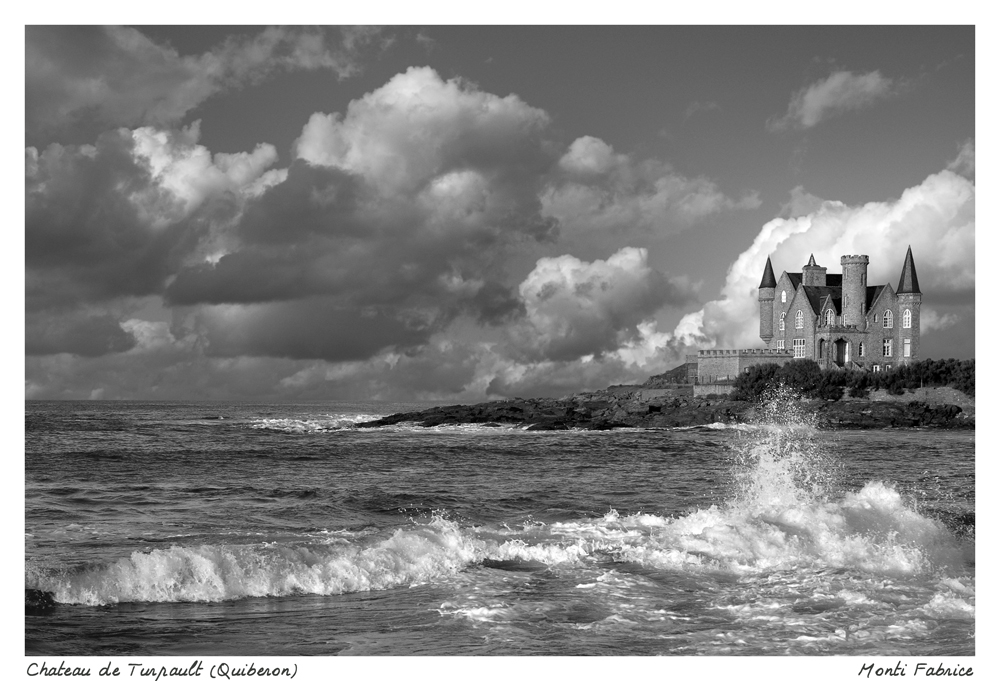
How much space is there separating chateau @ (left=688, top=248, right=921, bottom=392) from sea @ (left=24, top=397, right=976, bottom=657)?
42.1 metres

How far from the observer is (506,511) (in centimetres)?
1480

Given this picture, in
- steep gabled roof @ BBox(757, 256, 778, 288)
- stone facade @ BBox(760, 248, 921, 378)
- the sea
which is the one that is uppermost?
steep gabled roof @ BBox(757, 256, 778, 288)

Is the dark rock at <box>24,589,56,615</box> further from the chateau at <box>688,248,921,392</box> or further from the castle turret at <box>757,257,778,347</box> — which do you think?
the castle turret at <box>757,257,778,347</box>

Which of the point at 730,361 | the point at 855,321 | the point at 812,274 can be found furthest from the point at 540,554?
the point at 812,274

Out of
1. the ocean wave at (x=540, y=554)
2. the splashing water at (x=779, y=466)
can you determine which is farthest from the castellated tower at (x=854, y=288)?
the ocean wave at (x=540, y=554)

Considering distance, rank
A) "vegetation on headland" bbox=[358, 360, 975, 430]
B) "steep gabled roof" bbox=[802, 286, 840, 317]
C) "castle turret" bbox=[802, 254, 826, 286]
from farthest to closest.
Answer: "castle turret" bbox=[802, 254, 826, 286], "steep gabled roof" bbox=[802, 286, 840, 317], "vegetation on headland" bbox=[358, 360, 975, 430]

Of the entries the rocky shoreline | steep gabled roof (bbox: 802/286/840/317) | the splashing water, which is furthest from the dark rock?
steep gabled roof (bbox: 802/286/840/317)

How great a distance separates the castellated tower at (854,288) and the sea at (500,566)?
46.6m

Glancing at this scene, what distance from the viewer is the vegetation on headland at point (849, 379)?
50500 mm

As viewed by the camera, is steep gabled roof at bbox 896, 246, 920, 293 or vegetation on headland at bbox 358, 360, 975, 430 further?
steep gabled roof at bbox 896, 246, 920, 293

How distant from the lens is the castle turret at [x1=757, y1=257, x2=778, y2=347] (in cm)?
6750

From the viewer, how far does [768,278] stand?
225ft

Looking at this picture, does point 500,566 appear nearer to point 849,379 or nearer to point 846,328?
point 849,379

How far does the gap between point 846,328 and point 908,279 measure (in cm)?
623
